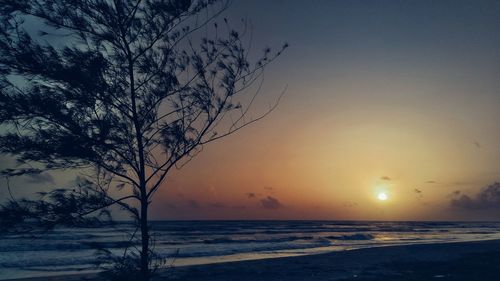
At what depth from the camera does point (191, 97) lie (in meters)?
8.35

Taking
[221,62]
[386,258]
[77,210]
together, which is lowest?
[386,258]

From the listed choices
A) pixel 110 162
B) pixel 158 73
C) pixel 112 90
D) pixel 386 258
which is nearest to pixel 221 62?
pixel 158 73

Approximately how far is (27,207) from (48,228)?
0.52m

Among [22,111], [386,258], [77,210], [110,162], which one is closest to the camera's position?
[22,111]

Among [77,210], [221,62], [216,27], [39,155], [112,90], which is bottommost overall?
[77,210]

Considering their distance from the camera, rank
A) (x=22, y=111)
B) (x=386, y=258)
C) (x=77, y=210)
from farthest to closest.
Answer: (x=386, y=258), (x=77, y=210), (x=22, y=111)

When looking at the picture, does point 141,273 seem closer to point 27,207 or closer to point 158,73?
point 27,207

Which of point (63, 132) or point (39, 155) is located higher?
point (63, 132)

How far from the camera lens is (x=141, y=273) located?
8.03 m

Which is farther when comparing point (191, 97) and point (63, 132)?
point (191, 97)

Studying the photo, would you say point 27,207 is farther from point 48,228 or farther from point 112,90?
point 112,90

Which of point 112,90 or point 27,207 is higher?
point 112,90

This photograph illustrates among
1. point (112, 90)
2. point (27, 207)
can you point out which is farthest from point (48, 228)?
point (112, 90)

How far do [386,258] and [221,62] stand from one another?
2323cm
